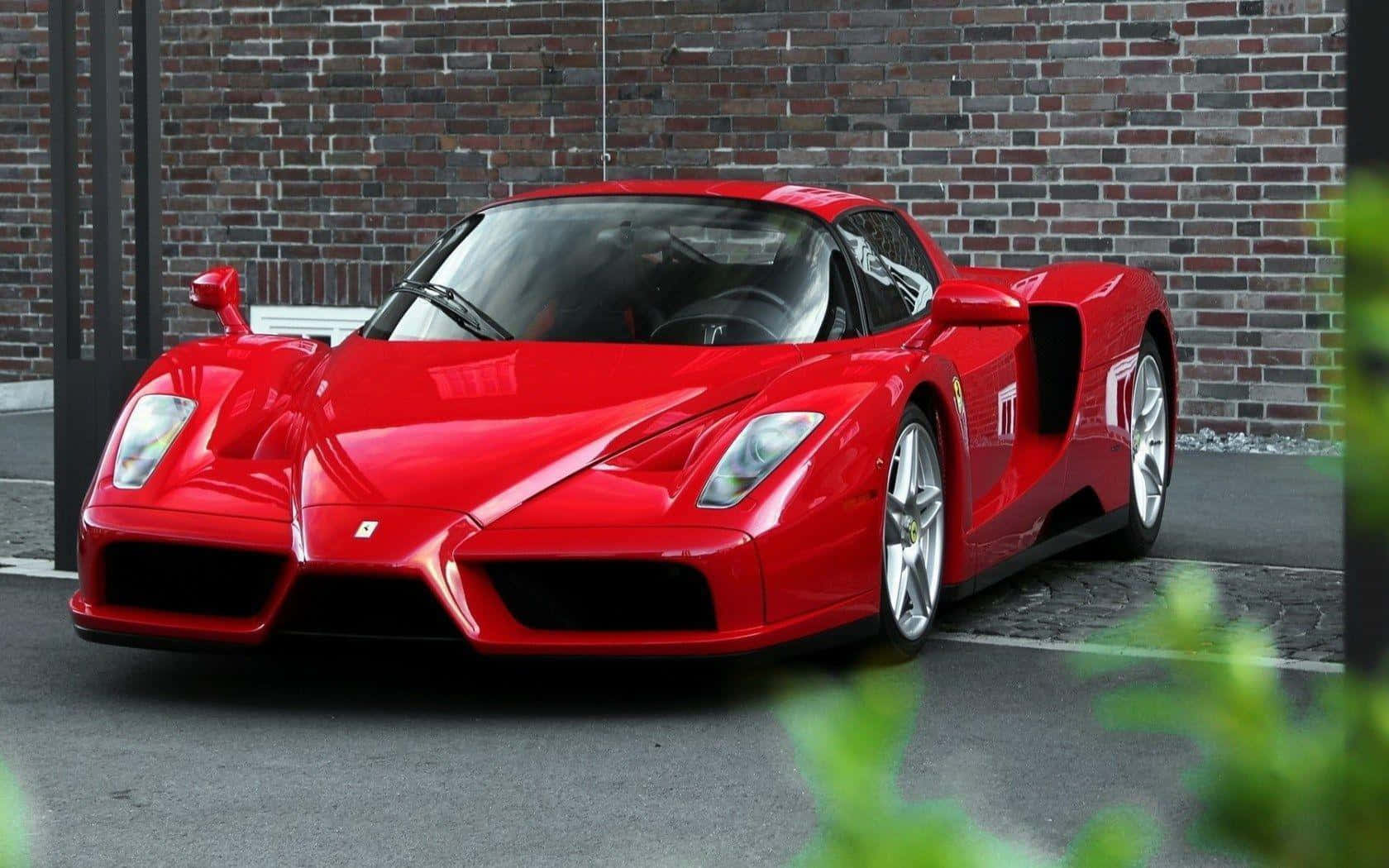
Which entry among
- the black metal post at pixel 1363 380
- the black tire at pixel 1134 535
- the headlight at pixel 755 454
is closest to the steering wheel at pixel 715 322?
the headlight at pixel 755 454

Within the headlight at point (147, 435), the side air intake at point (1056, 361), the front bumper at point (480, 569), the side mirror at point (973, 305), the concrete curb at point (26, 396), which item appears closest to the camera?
the front bumper at point (480, 569)

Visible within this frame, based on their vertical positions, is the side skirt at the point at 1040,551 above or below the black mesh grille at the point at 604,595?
below

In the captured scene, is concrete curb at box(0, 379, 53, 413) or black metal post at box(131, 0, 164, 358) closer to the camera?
black metal post at box(131, 0, 164, 358)

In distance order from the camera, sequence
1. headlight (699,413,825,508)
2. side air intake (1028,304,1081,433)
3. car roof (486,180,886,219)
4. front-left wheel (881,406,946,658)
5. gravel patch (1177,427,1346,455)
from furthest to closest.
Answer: gravel patch (1177,427,1346,455)
side air intake (1028,304,1081,433)
car roof (486,180,886,219)
front-left wheel (881,406,946,658)
headlight (699,413,825,508)

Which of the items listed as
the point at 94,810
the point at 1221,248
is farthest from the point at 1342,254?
the point at 1221,248

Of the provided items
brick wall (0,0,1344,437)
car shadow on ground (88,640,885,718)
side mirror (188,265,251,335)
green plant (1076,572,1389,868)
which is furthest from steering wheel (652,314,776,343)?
brick wall (0,0,1344,437)

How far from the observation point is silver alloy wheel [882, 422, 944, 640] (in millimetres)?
4750

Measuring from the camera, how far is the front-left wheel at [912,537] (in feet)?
15.5

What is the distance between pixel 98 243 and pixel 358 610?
2350 mm

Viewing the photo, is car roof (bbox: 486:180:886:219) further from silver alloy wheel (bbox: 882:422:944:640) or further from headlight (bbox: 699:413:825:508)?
headlight (bbox: 699:413:825:508)

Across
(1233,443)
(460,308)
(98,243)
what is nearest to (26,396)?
(98,243)

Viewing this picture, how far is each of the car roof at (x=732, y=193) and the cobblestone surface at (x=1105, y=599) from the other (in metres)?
1.18

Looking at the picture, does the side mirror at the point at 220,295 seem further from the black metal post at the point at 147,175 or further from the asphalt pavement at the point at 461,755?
the asphalt pavement at the point at 461,755

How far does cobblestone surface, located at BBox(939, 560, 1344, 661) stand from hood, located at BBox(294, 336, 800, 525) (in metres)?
1.14
